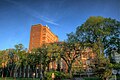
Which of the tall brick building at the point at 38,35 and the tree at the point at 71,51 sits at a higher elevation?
the tall brick building at the point at 38,35

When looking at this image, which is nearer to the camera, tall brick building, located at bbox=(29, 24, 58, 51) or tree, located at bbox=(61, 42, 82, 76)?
tree, located at bbox=(61, 42, 82, 76)

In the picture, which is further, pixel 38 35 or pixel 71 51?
pixel 38 35

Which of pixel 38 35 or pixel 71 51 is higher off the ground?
pixel 38 35

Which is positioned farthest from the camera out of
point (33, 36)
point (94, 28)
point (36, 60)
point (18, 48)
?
point (33, 36)

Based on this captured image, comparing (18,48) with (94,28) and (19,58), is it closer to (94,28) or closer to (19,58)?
(19,58)

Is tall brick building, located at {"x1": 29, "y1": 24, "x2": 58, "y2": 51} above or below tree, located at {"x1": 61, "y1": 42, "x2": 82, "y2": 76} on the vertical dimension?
above

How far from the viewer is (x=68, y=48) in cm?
2856

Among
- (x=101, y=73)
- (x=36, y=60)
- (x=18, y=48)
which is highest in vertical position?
(x=18, y=48)

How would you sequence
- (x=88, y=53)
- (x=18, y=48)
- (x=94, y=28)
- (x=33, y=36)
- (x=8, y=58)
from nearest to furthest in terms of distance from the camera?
(x=94, y=28) → (x=88, y=53) → (x=18, y=48) → (x=8, y=58) → (x=33, y=36)

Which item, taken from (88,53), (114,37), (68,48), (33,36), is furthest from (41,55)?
(33,36)

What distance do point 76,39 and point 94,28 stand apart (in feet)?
12.0

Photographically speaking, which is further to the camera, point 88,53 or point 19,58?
point 19,58

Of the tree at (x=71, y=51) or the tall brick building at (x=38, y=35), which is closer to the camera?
the tree at (x=71, y=51)

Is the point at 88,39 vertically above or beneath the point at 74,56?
above
